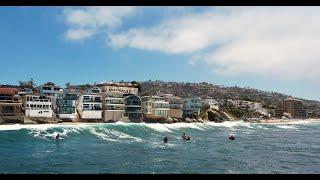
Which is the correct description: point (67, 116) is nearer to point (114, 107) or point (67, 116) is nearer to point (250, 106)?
point (114, 107)

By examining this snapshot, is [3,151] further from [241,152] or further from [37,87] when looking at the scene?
[37,87]

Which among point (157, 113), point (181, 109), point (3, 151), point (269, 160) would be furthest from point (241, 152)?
point (181, 109)

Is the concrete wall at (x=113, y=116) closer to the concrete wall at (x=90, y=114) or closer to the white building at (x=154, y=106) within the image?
the concrete wall at (x=90, y=114)

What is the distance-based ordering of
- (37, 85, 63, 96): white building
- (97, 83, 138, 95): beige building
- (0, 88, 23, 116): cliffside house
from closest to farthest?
(0, 88, 23, 116): cliffside house, (37, 85, 63, 96): white building, (97, 83, 138, 95): beige building

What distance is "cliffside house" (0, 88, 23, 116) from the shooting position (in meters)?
71.9

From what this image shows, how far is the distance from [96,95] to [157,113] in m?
17.6

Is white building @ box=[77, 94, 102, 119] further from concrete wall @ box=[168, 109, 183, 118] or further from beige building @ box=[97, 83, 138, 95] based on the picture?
concrete wall @ box=[168, 109, 183, 118]

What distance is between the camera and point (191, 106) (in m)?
113

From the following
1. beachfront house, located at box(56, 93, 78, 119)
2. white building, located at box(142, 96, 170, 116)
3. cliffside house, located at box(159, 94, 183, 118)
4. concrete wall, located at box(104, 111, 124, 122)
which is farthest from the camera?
cliffside house, located at box(159, 94, 183, 118)

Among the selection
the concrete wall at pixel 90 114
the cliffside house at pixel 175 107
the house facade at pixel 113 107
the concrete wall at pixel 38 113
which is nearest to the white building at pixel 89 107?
the concrete wall at pixel 90 114

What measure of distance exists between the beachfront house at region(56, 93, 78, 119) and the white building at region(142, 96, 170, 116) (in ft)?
62.6

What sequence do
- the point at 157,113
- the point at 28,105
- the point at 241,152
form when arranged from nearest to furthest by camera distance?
the point at 241,152
the point at 28,105
the point at 157,113

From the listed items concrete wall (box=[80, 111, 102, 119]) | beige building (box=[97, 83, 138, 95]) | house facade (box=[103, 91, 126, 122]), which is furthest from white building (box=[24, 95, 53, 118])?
beige building (box=[97, 83, 138, 95])
